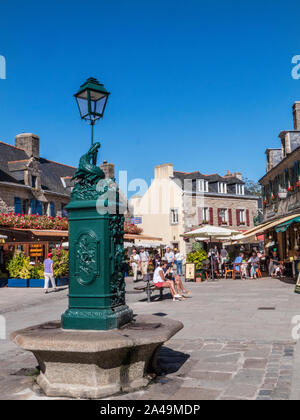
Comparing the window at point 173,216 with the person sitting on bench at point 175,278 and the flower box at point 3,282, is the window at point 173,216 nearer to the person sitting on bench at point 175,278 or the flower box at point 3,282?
the flower box at point 3,282

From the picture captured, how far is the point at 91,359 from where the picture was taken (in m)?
4.06

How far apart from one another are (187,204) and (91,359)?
1366 inches

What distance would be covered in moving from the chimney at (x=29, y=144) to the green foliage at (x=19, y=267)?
566 inches

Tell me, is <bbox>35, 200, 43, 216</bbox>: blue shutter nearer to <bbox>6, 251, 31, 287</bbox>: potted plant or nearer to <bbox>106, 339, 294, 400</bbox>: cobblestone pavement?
<bbox>6, 251, 31, 287</bbox>: potted plant

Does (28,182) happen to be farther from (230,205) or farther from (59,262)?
(230,205)

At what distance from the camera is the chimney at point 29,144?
31281mm

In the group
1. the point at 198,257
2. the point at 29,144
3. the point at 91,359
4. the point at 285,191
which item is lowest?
the point at 91,359

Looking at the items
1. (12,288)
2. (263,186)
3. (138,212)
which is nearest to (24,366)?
(12,288)

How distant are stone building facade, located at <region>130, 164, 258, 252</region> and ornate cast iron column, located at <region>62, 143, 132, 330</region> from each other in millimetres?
32930

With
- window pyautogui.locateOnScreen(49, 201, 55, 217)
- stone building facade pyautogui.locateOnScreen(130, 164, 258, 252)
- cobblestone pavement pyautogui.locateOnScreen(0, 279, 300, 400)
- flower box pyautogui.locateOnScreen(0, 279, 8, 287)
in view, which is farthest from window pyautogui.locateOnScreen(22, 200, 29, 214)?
cobblestone pavement pyautogui.locateOnScreen(0, 279, 300, 400)

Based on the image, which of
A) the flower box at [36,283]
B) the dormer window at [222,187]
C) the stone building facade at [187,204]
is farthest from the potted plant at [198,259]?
the dormer window at [222,187]

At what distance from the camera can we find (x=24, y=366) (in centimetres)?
556

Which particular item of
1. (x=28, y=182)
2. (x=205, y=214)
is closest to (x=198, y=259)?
(x=28, y=182)

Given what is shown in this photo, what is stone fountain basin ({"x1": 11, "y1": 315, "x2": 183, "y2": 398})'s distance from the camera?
13.1ft
